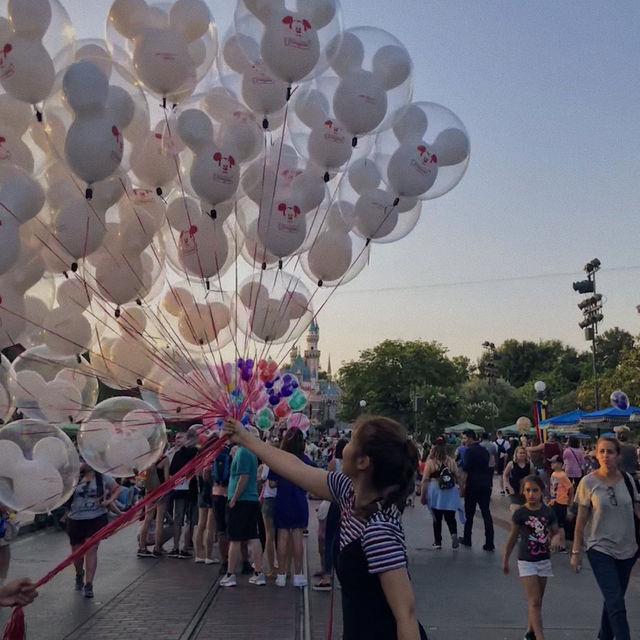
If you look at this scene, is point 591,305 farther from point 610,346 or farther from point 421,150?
point 610,346

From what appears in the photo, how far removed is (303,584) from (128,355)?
345 centimetres

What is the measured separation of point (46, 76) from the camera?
5.27 meters

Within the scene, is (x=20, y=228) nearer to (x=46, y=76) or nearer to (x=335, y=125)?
(x=46, y=76)

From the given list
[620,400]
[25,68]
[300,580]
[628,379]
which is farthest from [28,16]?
[628,379]

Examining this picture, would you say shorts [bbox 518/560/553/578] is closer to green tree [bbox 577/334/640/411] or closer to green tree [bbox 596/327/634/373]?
green tree [bbox 577/334/640/411]

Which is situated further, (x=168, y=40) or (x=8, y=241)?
(x=168, y=40)

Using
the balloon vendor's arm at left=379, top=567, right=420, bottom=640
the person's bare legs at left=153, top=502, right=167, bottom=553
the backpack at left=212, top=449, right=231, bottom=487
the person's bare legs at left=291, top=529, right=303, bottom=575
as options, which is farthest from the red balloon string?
the person's bare legs at left=153, top=502, right=167, bottom=553

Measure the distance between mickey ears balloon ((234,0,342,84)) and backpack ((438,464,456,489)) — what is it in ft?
23.7

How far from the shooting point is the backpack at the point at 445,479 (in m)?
11.4

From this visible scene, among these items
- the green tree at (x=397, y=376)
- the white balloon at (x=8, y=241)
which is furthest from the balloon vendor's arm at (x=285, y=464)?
the green tree at (x=397, y=376)

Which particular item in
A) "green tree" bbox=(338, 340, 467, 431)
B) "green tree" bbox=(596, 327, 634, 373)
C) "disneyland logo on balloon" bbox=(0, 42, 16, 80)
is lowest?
"disneyland logo on balloon" bbox=(0, 42, 16, 80)

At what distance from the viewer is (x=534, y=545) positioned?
6.12 metres

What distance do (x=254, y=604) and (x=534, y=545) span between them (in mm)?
3066

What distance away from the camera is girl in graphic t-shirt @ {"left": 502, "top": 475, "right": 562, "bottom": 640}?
607 centimetres
